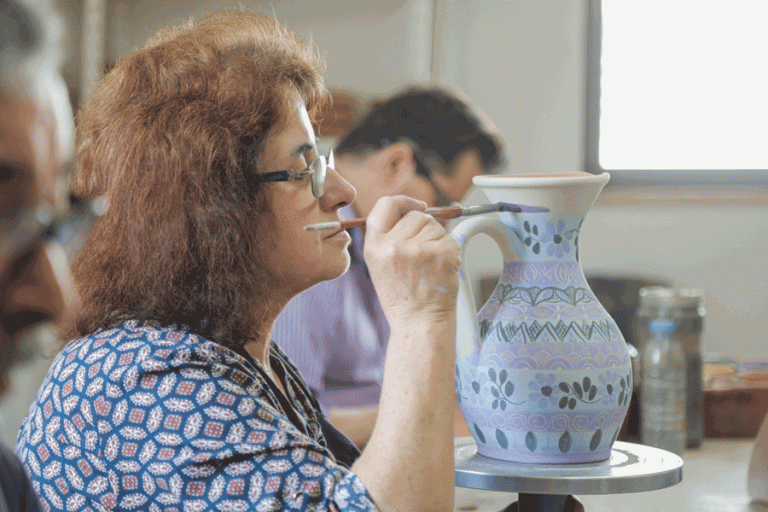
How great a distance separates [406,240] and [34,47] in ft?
2.56

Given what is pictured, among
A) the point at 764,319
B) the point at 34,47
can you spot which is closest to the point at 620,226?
the point at 764,319

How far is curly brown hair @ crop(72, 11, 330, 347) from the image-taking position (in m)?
0.98

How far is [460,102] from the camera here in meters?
2.34

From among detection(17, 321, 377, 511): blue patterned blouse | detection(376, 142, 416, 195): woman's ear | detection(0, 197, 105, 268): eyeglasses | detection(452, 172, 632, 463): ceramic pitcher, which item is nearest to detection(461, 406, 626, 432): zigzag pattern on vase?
detection(452, 172, 632, 463): ceramic pitcher

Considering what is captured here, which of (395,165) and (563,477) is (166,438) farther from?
(395,165)

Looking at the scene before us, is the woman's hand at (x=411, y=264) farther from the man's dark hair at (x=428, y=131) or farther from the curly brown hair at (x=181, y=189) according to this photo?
the man's dark hair at (x=428, y=131)

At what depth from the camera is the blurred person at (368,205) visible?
6.80ft

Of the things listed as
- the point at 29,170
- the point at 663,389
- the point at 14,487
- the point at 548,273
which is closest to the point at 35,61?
the point at 29,170

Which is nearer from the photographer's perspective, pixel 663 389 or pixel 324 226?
pixel 324 226

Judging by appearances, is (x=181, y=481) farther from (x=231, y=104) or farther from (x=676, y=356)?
(x=676, y=356)

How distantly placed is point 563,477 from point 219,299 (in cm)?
43

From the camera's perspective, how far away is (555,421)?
101 centimetres

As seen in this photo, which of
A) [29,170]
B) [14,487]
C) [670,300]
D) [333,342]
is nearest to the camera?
[29,170]

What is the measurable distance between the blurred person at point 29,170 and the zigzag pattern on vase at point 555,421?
870 mm
